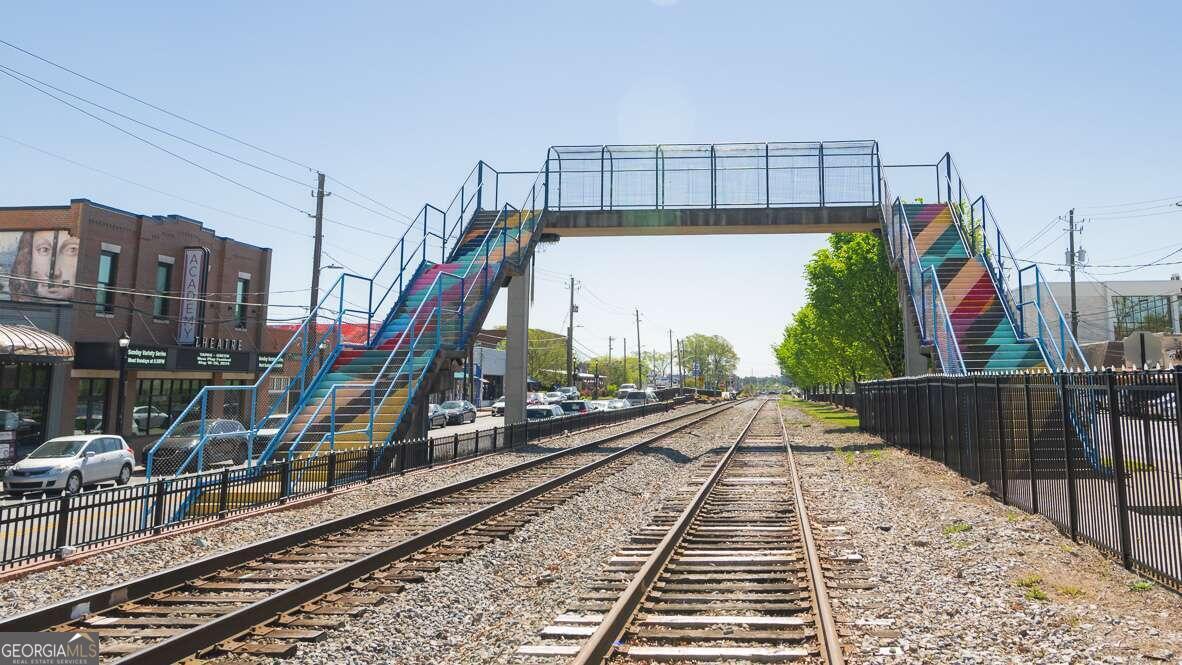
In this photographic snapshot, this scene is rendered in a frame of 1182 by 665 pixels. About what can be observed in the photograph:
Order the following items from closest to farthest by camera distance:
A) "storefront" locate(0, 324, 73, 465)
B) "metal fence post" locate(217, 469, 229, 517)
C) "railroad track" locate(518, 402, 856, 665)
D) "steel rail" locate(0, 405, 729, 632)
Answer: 1. "railroad track" locate(518, 402, 856, 665)
2. "steel rail" locate(0, 405, 729, 632)
3. "metal fence post" locate(217, 469, 229, 517)
4. "storefront" locate(0, 324, 73, 465)

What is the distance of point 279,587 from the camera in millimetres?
8102

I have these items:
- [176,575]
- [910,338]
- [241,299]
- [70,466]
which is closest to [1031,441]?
[176,575]

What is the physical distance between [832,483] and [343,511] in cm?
1078

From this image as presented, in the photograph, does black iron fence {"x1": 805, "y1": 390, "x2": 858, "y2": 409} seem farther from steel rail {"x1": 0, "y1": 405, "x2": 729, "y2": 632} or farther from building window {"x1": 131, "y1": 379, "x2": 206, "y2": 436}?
steel rail {"x1": 0, "y1": 405, "x2": 729, "y2": 632}

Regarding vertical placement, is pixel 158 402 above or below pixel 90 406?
above

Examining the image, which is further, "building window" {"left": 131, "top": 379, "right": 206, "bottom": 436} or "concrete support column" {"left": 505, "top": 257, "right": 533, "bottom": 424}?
"building window" {"left": 131, "top": 379, "right": 206, "bottom": 436}

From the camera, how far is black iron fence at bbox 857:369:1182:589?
762 cm

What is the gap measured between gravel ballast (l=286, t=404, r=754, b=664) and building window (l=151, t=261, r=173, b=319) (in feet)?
81.6

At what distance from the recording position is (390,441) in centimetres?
1814

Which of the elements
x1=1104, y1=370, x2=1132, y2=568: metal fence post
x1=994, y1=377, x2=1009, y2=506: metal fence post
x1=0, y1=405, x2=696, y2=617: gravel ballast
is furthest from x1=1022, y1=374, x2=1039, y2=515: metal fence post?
x1=0, y1=405, x2=696, y2=617: gravel ballast

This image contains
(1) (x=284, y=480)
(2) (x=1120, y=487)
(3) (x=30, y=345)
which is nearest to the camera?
(2) (x=1120, y=487)

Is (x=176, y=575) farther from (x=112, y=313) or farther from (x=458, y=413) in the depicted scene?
(x=458, y=413)

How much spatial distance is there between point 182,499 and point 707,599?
9.44 meters

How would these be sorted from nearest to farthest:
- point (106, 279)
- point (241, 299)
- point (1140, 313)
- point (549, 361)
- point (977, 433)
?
point (977, 433) → point (106, 279) → point (241, 299) → point (1140, 313) → point (549, 361)
